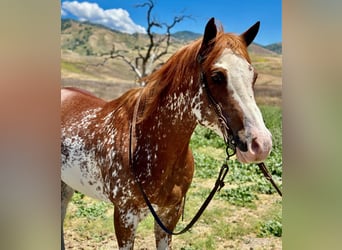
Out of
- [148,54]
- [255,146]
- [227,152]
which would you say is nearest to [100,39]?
[148,54]

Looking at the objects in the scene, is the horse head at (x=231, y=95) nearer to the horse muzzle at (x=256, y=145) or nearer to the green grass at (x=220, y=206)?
the horse muzzle at (x=256, y=145)

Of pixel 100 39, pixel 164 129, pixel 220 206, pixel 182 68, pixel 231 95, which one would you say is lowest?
pixel 220 206

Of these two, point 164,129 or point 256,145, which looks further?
point 164,129

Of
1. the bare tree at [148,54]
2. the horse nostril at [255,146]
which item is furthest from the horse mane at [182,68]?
the horse nostril at [255,146]

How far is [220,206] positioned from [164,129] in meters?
0.63

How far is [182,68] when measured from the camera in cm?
173

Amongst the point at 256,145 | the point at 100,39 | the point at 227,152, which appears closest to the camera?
the point at 256,145

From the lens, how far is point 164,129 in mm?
1771

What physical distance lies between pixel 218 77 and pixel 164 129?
13.8 inches

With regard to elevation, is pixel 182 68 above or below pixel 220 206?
above

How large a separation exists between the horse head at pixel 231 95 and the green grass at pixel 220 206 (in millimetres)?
415

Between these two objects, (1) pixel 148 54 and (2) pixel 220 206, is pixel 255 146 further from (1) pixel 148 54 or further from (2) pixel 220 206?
(1) pixel 148 54

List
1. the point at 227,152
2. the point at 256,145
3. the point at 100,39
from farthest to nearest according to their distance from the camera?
1. the point at 100,39
2. the point at 227,152
3. the point at 256,145
